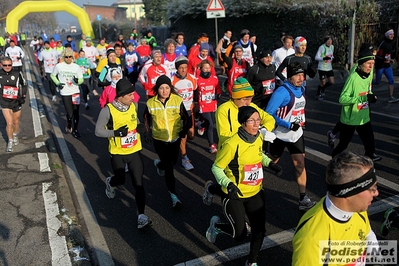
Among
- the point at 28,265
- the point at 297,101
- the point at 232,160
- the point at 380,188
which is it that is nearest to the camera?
the point at 232,160

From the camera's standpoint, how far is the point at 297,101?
4.97m

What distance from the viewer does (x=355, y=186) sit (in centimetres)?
218

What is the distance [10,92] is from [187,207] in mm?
4978

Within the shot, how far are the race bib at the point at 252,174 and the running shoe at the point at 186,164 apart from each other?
120 inches

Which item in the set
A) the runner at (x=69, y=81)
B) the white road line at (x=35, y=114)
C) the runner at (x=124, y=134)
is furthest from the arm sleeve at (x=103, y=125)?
the white road line at (x=35, y=114)

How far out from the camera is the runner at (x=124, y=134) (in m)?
4.83

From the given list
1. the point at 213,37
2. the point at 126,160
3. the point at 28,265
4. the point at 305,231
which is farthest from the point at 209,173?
the point at 213,37

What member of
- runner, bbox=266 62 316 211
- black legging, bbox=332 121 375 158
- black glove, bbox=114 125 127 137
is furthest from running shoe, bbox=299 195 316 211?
black glove, bbox=114 125 127 137

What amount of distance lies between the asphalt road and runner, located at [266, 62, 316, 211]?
0.52 meters

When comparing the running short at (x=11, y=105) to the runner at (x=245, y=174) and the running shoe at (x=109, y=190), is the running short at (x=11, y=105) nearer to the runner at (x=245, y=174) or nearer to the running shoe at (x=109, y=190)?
the running shoe at (x=109, y=190)

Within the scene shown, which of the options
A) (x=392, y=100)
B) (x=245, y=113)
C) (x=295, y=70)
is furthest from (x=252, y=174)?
(x=392, y=100)

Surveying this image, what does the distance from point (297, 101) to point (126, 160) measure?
2312 millimetres

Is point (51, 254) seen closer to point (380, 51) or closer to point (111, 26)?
point (380, 51)

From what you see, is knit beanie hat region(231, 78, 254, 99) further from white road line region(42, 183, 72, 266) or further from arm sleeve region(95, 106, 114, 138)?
white road line region(42, 183, 72, 266)
